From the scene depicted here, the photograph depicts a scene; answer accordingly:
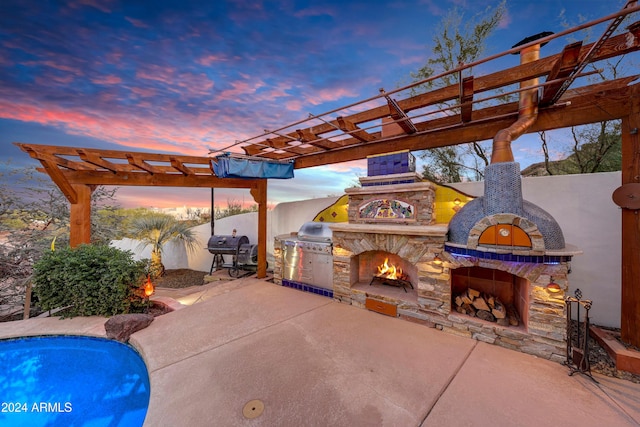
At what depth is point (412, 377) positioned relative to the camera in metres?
2.96

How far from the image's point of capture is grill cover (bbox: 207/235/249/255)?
8.34m

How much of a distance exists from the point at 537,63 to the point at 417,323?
4542 millimetres

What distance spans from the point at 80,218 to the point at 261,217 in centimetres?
456

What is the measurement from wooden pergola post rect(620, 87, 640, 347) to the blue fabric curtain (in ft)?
21.1

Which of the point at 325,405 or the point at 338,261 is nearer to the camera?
the point at 325,405

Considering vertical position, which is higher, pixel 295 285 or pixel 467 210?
pixel 467 210

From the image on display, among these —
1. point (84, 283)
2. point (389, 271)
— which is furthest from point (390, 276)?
point (84, 283)

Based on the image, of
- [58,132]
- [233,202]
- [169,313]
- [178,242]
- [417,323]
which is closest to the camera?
[417,323]

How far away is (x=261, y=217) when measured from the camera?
301 inches

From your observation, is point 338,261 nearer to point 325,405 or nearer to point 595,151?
point 325,405

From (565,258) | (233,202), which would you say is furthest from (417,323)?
(233,202)

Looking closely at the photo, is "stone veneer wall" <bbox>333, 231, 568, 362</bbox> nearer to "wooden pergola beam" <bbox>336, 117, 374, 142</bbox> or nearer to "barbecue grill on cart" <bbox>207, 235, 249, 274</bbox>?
"wooden pergola beam" <bbox>336, 117, 374, 142</bbox>

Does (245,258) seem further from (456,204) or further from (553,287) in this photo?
(553,287)

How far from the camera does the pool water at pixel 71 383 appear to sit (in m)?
2.88
